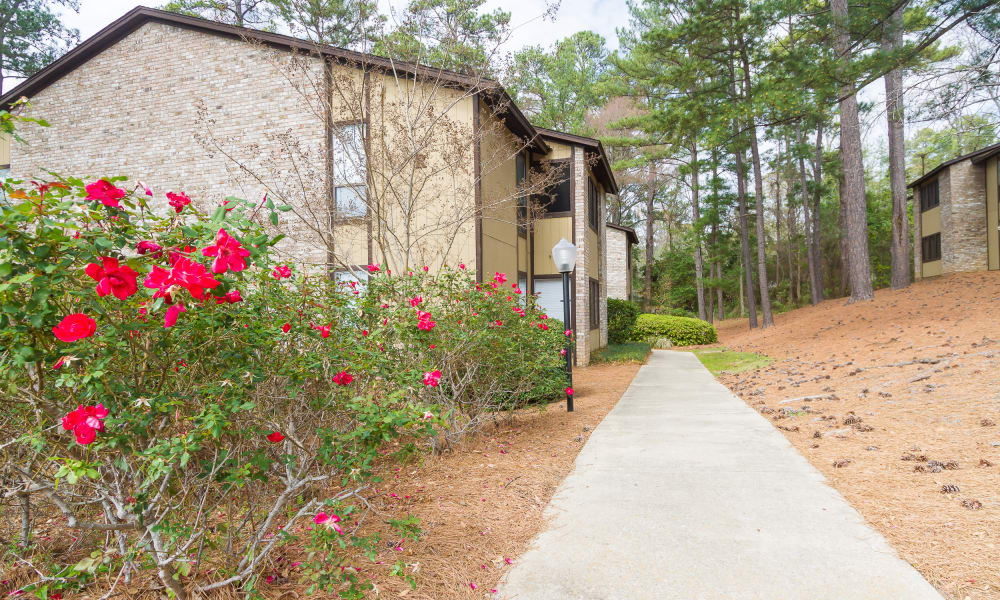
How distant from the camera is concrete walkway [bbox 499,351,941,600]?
2.43 meters

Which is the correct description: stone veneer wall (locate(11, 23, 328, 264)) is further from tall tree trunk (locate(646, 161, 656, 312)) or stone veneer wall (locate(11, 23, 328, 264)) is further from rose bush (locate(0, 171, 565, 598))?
tall tree trunk (locate(646, 161, 656, 312))

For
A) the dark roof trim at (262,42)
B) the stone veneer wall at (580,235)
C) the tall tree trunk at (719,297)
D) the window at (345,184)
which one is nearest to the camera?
the dark roof trim at (262,42)

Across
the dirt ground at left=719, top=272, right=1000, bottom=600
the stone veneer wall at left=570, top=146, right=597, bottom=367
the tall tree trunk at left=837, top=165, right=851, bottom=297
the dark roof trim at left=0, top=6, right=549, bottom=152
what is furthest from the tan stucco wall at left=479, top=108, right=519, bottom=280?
the tall tree trunk at left=837, top=165, right=851, bottom=297

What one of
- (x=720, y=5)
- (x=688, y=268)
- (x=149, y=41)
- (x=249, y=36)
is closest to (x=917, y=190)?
(x=688, y=268)

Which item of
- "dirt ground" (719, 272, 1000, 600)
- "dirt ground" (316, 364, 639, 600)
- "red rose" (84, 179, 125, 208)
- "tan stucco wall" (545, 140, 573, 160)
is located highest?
"tan stucco wall" (545, 140, 573, 160)

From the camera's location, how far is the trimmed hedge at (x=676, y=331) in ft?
63.7

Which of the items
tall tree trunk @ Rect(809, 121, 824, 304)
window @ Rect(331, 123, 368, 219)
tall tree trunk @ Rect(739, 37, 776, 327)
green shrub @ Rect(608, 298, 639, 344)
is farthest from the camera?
tall tree trunk @ Rect(809, 121, 824, 304)

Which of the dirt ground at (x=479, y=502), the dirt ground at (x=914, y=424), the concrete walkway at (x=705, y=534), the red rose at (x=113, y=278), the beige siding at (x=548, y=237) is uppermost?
the beige siding at (x=548, y=237)

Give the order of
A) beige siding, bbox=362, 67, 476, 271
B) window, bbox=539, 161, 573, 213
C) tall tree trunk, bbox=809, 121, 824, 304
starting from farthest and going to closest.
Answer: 1. tall tree trunk, bbox=809, 121, 824, 304
2. window, bbox=539, 161, 573, 213
3. beige siding, bbox=362, 67, 476, 271

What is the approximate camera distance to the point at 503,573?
105 inches

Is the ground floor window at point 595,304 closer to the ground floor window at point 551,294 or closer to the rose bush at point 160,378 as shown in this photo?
the ground floor window at point 551,294

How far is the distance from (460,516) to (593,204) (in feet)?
38.6

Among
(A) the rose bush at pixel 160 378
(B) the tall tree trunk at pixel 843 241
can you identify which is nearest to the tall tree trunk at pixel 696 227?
(B) the tall tree trunk at pixel 843 241

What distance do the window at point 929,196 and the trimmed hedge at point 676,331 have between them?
41.6ft
